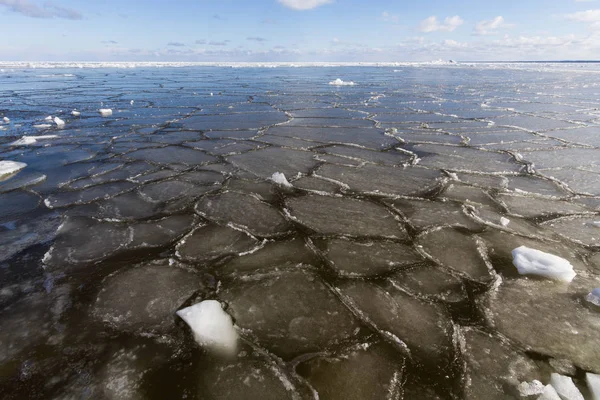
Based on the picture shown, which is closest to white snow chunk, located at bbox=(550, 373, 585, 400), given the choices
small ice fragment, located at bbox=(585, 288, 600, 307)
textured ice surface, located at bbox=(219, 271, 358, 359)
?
small ice fragment, located at bbox=(585, 288, 600, 307)

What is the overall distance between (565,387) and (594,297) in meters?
0.86

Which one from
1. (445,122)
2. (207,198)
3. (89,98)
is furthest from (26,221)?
(89,98)

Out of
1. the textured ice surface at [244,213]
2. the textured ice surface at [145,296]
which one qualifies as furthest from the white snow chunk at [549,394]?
the textured ice surface at [244,213]

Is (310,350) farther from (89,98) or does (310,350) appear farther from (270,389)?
(89,98)

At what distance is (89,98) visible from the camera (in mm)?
12031

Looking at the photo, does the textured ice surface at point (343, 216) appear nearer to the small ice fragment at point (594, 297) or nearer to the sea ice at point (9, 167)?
the small ice fragment at point (594, 297)

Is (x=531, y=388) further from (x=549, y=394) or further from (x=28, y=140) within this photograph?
(x=28, y=140)

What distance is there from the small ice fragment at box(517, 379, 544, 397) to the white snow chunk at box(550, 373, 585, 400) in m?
0.06

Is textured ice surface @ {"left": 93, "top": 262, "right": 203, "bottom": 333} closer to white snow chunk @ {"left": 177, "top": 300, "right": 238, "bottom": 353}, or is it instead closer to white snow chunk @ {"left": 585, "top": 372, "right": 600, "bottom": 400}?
white snow chunk @ {"left": 177, "top": 300, "right": 238, "bottom": 353}

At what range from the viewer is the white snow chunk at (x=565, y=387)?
1.35m

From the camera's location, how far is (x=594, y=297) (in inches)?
75.9

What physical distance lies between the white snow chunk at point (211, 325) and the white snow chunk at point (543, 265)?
6.42 feet

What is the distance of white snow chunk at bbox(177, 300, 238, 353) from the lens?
1.64 meters

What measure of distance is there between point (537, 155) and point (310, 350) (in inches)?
201
